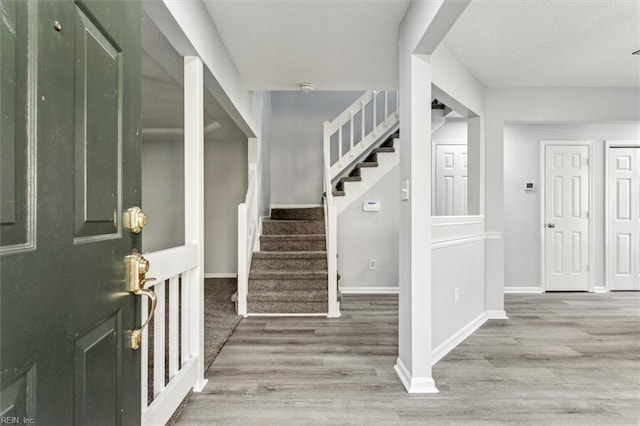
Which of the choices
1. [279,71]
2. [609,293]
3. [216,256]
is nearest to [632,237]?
[609,293]

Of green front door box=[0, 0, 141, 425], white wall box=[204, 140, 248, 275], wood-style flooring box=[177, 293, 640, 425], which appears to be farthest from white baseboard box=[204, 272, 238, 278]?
green front door box=[0, 0, 141, 425]

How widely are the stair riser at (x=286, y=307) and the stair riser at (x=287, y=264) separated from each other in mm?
486

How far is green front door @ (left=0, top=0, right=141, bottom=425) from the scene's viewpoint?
60 centimetres

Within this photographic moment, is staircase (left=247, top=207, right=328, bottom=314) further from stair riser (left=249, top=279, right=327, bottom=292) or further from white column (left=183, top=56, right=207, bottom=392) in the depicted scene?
white column (left=183, top=56, right=207, bottom=392)

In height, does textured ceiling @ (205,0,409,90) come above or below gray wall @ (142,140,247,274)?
above

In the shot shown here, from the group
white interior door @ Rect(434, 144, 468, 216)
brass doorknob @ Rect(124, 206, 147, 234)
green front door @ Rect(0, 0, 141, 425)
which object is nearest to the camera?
green front door @ Rect(0, 0, 141, 425)

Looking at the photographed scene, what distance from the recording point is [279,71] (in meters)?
3.45

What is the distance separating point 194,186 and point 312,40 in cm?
144

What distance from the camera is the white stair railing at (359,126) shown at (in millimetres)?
5000

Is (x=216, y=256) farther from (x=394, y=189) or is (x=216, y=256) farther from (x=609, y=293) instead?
(x=609, y=293)

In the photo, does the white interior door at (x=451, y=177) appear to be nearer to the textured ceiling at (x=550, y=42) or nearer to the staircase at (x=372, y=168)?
the staircase at (x=372, y=168)

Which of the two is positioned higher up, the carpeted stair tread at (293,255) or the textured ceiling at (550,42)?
the textured ceiling at (550,42)

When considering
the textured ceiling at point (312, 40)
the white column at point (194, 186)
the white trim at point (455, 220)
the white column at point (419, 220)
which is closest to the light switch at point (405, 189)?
the white column at point (419, 220)

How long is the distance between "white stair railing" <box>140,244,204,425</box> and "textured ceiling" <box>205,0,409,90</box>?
155 cm
